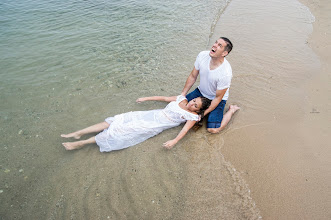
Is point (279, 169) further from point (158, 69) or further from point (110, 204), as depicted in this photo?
point (158, 69)

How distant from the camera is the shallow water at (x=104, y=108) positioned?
322 cm

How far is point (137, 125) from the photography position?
4.00 metres

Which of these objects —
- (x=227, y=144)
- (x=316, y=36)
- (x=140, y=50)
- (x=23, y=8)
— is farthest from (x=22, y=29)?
(x=316, y=36)

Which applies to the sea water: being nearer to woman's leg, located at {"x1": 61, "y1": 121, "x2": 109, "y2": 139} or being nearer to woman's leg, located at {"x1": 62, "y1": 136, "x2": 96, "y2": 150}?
woman's leg, located at {"x1": 62, "y1": 136, "x2": 96, "y2": 150}

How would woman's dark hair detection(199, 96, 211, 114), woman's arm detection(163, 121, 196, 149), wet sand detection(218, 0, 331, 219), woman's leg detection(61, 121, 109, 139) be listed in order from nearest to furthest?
wet sand detection(218, 0, 331, 219), woman's arm detection(163, 121, 196, 149), woman's leg detection(61, 121, 109, 139), woman's dark hair detection(199, 96, 211, 114)

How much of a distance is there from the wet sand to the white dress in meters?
1.06

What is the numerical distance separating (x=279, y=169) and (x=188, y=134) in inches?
65.8

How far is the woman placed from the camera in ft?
12.8

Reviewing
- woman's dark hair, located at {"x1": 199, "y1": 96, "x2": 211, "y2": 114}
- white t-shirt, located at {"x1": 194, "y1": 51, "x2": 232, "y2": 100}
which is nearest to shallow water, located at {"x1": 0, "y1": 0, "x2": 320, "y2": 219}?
woman's dark hair, located at {"x1": 199, "y1": 96, "x2": 211, "y2": 114}

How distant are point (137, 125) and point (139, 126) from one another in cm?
4

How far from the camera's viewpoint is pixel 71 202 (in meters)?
3.25

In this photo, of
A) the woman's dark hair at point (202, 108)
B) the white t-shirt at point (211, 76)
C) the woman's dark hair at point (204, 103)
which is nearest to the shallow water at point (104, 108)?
the woman's dark hair at point (202, 108)

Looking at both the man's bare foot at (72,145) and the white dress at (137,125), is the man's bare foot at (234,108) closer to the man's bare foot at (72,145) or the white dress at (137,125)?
the white dress at (137,125)

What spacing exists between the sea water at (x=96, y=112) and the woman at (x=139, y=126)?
184 millimetres
